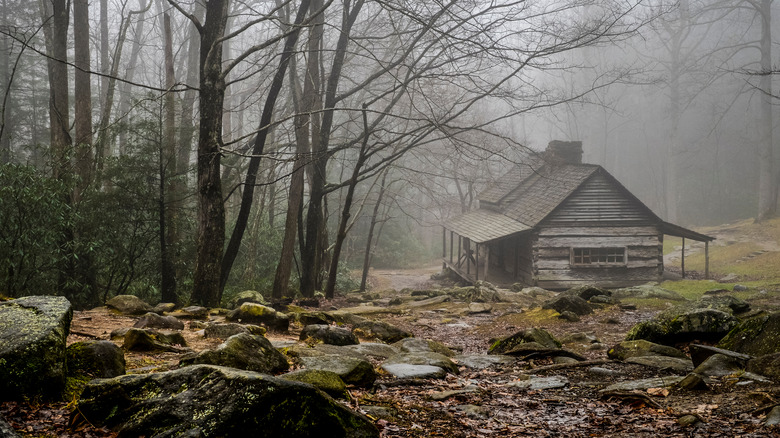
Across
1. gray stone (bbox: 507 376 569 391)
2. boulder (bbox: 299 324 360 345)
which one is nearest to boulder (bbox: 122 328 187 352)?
boulder (bbox: 299 324 360 345)

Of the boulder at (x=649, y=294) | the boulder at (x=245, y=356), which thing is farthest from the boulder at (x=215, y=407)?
the boulder at (x=649, y=294)

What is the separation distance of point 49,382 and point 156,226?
9656 mm

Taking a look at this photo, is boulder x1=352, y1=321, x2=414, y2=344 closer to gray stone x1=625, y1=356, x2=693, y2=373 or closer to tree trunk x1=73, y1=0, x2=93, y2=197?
gray stone x1=625, y1=356, x2=693, y2=373

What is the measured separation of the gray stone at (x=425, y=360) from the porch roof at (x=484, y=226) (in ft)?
50.1

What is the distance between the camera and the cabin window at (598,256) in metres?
22.5

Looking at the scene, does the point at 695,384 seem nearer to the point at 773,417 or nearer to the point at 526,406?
the point at 773,417

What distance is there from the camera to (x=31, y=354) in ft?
10.6

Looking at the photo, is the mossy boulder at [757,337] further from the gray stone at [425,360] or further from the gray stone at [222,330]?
the gray stone at [222,330]

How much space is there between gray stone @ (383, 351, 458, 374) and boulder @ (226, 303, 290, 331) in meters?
1.98

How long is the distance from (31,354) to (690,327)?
7293mm

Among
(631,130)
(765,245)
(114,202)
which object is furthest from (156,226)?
(631,130)

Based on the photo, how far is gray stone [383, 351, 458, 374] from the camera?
616 cm

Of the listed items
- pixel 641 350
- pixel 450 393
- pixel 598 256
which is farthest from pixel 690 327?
pixel 598 256

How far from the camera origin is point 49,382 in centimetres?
331
